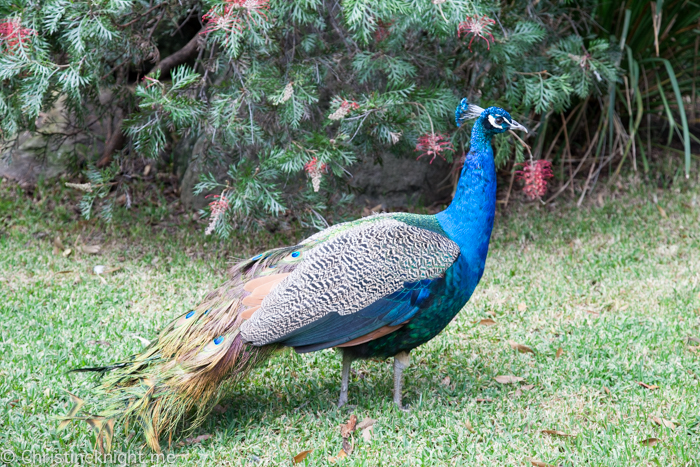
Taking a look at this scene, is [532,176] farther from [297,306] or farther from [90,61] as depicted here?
[90,61]

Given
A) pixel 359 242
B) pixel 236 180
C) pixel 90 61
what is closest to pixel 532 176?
pixel 359 242

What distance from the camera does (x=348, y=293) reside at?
3.20m

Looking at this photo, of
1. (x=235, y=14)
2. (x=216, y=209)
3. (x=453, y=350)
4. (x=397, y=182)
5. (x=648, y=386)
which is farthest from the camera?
(x=397, y=182)

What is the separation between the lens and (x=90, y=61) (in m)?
4.82

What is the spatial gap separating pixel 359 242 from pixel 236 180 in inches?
76.2

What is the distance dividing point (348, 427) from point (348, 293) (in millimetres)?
668

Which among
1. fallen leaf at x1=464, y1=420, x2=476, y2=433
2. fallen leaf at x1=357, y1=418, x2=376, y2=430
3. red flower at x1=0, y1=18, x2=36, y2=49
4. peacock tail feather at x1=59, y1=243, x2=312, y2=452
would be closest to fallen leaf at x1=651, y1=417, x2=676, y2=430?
fallen leaf at x1=464, y1=420, x2=476, y2=433

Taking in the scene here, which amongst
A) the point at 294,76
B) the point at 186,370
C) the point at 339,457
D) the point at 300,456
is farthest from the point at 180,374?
the point at 294,76

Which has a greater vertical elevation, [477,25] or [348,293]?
[477,25]

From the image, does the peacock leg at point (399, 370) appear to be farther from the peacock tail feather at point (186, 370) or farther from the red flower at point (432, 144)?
the red flower at point (432, 144)

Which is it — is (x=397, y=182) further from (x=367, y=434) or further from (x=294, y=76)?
(x=367, y=434)

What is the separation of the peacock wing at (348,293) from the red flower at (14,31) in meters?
2.57

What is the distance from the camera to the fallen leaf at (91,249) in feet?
18.6

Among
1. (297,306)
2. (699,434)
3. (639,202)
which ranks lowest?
(639,202)
